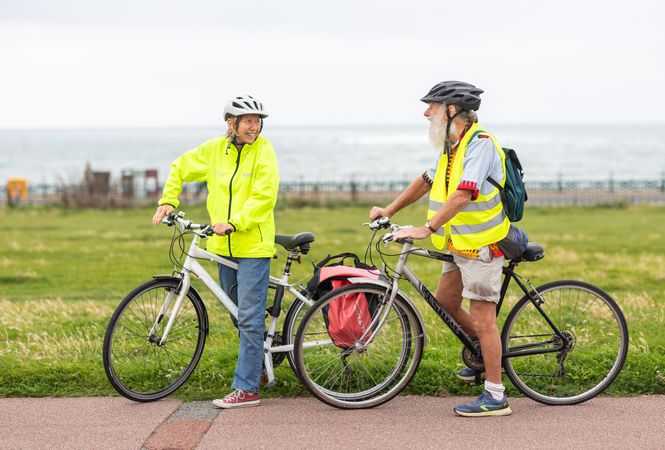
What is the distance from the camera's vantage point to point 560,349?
565 centimetres

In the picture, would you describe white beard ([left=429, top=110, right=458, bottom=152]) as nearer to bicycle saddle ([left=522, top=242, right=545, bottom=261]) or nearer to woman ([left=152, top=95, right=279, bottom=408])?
bicycle saddle ([left=522, top=242, right=545, bottom=261])

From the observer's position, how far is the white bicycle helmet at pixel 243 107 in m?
5.39

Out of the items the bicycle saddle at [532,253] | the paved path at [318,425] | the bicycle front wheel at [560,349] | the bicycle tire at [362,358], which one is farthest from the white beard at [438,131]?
the paved path at [318,425]

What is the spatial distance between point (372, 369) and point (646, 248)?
1397 centimetres

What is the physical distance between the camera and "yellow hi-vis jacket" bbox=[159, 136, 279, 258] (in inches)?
212

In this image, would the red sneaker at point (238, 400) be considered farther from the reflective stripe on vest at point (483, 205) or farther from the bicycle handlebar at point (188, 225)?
the reflective stripe on vest at point (483, 205)

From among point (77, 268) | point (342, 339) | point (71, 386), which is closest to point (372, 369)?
point (342, 339)

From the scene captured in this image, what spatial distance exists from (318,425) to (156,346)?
1.27 metres

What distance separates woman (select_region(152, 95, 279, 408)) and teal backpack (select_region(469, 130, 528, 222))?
1271mm

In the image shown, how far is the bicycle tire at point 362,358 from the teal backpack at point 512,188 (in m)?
0.82

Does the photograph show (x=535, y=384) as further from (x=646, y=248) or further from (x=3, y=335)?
(x=646, y=248)

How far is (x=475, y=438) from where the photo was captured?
15.6ft

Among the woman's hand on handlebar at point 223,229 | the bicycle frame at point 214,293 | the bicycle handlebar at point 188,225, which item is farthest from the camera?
the bicycle frame at point 214,293

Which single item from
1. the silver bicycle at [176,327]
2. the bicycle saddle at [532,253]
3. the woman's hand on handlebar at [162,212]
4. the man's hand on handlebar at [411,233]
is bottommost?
the silver bicycle at [176,327]
